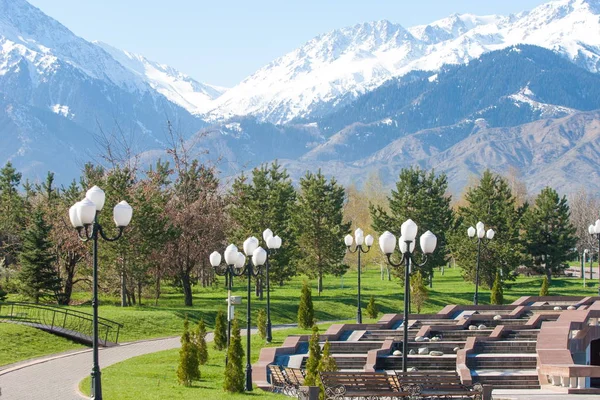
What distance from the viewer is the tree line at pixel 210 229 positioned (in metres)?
45.2

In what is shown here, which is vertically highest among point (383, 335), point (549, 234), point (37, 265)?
point (549, 234)

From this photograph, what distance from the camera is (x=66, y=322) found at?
35938 millimetres

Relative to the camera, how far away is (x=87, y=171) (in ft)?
183

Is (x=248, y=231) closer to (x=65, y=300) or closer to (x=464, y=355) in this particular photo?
(x=65, y=300)

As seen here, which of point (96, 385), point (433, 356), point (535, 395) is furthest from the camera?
point (433, 356)

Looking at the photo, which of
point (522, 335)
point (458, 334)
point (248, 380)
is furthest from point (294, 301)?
point (248, 380)

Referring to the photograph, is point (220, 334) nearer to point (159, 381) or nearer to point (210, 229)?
→ point (159, 381)

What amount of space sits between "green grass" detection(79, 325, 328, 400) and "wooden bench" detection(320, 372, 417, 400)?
2.66 m

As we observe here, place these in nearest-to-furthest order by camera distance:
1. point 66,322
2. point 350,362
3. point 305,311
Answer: point 350,362, point 66,322, point 305,311

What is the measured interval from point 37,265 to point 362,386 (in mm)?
28601

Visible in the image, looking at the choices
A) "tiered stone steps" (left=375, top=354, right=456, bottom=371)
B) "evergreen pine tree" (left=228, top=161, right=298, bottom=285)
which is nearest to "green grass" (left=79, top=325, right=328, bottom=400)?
"tiered stone steps" (left=375, top=354, right=456, bottom=371)

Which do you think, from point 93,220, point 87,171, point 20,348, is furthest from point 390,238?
point 87,171

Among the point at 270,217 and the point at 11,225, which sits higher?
the point at 270,217

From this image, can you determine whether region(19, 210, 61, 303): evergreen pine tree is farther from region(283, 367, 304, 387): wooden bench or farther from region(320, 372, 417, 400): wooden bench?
region(320, 372, 417, 400): wooden bench
